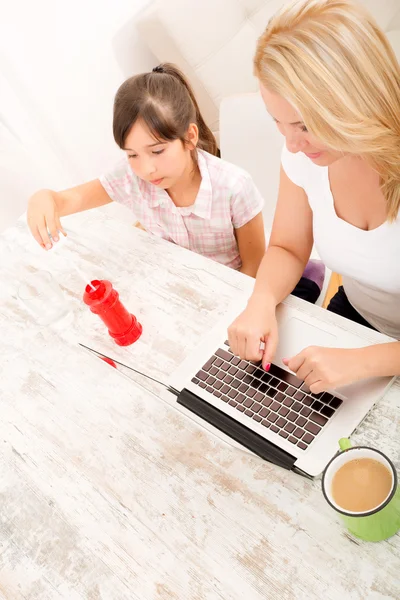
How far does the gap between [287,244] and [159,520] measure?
588mm

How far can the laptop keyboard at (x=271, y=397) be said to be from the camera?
0.69 meters

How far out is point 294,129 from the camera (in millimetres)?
734

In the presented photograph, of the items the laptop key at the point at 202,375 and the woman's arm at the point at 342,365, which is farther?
the laptop key at the point at 202,375

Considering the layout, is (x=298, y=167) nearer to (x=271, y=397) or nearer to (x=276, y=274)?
(x=276, y=274)

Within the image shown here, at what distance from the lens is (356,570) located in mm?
590

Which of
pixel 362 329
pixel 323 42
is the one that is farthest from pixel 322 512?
pixel 323 42

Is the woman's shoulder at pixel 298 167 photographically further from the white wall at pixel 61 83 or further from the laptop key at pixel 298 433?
the white wall at pixel 61 83

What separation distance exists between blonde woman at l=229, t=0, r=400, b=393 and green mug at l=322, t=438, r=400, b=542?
0.13 m

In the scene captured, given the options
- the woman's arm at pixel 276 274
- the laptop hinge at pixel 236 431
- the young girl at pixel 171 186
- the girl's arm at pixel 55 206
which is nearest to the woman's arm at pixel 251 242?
the young girl at pixel 171 186

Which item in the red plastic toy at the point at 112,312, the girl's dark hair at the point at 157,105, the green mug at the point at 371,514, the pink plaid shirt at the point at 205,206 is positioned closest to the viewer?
the green mug at the point at 371,514

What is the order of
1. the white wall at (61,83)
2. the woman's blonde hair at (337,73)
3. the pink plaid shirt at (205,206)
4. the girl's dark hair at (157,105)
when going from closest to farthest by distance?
1. the woman's blonde hair at (337,73)
2. the girl's dark hair at (157,105)
3. the pink plaid shirt at (205,206)
4. the white wall at (61,83)

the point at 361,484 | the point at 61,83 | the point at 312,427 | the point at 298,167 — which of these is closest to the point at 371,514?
the point at 361,484

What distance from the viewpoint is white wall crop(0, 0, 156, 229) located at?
1.66m

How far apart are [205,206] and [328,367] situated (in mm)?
658
